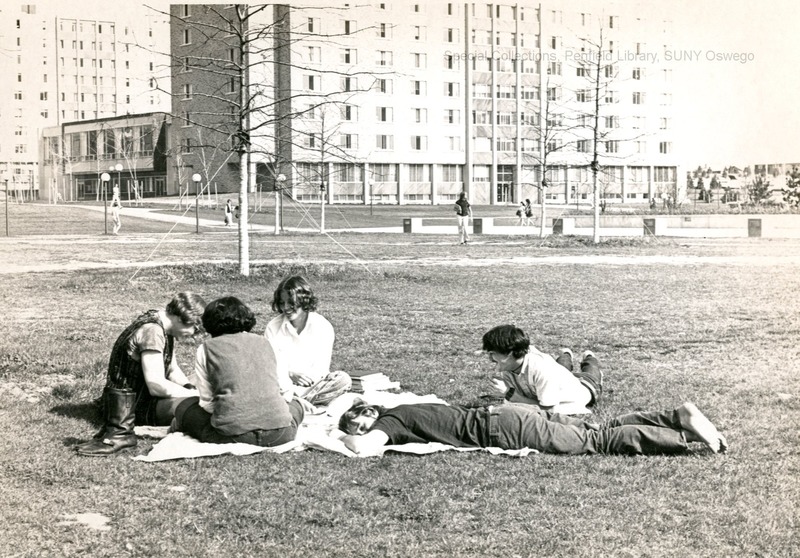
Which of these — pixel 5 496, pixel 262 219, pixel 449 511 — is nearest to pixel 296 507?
pixel 449 511

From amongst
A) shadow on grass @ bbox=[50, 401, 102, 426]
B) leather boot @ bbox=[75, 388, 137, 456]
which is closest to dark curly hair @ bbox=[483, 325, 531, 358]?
leather boot @ bbox=[75, 388, 137, 456]

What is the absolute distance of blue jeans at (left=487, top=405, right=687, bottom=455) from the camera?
545 cm

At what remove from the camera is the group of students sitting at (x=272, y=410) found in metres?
5.52

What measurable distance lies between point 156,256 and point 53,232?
49.6 ft

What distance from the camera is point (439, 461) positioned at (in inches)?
212

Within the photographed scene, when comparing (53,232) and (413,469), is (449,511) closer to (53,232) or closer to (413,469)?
(413,469)

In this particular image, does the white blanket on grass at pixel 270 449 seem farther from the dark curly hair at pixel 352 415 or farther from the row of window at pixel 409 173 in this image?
the row of window at pixel 409 173

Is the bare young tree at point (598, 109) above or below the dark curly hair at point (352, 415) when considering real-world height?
above

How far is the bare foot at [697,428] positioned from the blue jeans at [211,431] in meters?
2.42

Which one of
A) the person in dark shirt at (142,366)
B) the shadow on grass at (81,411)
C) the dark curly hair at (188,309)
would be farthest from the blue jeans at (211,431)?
the shadow on grass at (81,411)

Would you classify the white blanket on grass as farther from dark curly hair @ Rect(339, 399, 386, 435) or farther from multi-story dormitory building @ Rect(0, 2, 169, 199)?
multi-story dormitory building @ Rect(0, 2, 169, 199)

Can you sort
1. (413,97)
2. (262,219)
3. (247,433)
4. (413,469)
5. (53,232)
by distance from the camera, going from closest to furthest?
1. (413,469)
2. (247,433)
3. (53,232)
4. (262,219)
5. (413,97)

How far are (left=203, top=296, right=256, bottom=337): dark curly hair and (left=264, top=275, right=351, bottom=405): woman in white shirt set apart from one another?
1.17m

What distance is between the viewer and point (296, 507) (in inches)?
181
